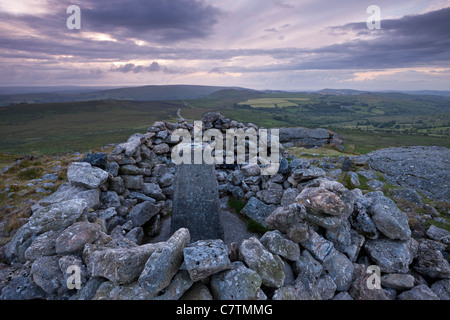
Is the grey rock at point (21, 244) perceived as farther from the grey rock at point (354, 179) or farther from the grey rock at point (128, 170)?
the grey rock at point (354, 179)

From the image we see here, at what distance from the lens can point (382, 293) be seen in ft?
17.5

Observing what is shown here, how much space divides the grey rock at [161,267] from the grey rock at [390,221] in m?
5.60

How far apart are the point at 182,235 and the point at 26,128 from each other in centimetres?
14925

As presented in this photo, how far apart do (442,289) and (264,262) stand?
4.51m

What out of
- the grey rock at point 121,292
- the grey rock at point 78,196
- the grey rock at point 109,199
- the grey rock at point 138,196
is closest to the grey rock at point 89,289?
the grey rock at point 121,292

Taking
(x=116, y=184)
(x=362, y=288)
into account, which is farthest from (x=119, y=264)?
(x=116, y=184)

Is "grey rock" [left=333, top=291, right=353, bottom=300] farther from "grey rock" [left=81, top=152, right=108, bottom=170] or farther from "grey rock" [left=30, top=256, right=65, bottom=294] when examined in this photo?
"grey rock" [left=81, top=152, right=108, bottom=170]

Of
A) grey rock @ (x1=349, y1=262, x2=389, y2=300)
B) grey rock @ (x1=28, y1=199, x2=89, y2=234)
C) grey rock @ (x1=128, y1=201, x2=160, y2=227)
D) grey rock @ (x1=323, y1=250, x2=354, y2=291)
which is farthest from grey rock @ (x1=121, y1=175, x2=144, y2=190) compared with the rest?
grey rock @ (x1=349, y1=262, x2=389, y2=300)

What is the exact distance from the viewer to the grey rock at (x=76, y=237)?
218 inches

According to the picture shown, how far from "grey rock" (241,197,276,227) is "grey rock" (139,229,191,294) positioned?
5.69 m

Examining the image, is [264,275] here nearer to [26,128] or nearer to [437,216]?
[437,216]

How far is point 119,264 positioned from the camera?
4746mm

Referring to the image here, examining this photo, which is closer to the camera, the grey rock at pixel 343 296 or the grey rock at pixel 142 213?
the grey rock at pixel 343 296

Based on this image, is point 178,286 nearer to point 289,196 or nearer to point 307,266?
point 307,266
